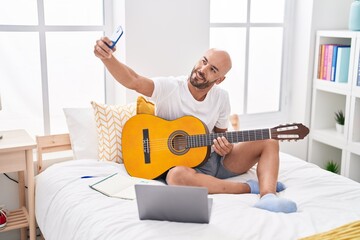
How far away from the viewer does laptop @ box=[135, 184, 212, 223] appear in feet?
5.23

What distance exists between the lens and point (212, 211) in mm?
1734

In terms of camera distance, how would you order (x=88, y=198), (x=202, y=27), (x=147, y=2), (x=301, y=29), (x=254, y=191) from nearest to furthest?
(x=88, y=198) → (x=254, y=191) → (x=147, y=2) → (x=202, y=27) → (x=301, y=29)

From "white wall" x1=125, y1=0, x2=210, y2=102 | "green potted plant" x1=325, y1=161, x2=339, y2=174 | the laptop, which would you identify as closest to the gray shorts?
the laptop

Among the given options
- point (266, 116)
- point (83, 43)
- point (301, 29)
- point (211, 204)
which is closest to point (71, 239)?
point (211, 204)

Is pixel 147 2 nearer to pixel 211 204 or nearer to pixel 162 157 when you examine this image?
pixel 162 157

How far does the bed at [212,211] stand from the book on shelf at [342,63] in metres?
0.87

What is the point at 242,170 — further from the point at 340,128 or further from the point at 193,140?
the point at 340,128

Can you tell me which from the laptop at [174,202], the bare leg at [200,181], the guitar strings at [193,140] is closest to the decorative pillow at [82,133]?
the guitar strings at [193,140]

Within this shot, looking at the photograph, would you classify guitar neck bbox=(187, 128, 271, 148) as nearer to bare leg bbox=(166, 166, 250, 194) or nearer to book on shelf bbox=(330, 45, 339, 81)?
bare leg bbox=(166, 166, 250, 194)

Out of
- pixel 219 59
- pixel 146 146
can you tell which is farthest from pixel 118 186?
pixel 219 59

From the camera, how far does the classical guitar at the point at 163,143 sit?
2.14 meters

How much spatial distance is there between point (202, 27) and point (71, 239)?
5.03ft

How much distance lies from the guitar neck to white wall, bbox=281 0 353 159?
124 centimetres

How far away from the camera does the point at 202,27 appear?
2773 millimetres
